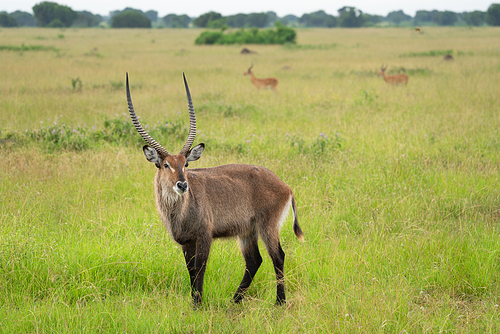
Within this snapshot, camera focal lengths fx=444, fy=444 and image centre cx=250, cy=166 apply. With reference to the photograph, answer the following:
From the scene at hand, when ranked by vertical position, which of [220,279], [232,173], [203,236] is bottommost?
[220,279]

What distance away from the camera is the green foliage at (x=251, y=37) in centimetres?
3275

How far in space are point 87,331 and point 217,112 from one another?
684 cm

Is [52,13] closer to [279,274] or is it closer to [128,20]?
[128,20]

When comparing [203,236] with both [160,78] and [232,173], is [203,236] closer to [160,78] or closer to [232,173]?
[232,173]

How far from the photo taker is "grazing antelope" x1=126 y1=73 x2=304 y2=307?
3.00 m

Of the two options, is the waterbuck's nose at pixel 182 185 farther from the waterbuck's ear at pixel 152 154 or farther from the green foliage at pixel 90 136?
the green foliage at pixel 90 136

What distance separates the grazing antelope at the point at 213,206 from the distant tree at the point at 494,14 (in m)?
82.7

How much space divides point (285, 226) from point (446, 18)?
11931 centimetres

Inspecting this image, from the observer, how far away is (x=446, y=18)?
108 m

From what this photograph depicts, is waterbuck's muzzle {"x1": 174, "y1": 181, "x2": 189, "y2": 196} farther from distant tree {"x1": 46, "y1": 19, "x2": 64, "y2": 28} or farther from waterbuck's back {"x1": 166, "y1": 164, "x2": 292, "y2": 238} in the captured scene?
distant tree {"x1": 46, "y1": 19, "x2": 64, "y2": 28}

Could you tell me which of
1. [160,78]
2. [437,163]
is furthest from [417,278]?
[160,78]

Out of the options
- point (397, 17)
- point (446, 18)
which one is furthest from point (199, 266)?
point (397, 17)

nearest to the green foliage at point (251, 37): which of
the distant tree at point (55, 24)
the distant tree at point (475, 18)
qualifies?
the distant tree at point (55, 24)

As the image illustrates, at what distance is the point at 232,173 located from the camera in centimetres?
332
